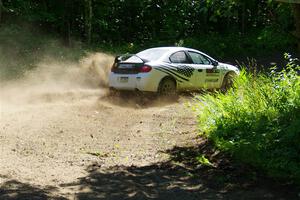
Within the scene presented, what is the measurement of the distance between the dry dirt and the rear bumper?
40 centimetres

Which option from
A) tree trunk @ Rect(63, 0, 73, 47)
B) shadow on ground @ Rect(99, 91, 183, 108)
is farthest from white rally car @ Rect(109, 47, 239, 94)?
tree trunk @ Rect(63, 0, 73, 47)

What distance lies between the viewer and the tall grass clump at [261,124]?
23.2 ft

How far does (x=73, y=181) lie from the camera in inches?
270

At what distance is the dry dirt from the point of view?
6.56m

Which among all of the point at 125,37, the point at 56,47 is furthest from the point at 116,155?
the point at 125,37

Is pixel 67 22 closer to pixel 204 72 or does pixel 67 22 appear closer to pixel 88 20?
pixel 88 20

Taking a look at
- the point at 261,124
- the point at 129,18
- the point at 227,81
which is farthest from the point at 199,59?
the point at 129,18

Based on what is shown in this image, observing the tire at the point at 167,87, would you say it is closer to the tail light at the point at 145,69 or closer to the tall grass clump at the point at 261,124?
the tail light at the point at 145,69

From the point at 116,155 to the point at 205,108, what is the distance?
262 centimetres

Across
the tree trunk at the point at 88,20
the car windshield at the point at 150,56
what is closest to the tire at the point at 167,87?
the car windshield at the point at 150,56

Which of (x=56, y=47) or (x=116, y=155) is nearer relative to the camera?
(x=116, y=155)

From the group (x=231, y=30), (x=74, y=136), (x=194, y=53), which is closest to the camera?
(x=74, y=136)

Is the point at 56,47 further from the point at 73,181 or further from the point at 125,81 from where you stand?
the point at 73,181

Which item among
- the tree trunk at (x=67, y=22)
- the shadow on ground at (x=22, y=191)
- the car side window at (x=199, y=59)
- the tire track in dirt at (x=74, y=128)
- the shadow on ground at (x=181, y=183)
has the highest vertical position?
the tree trunk at (x=67, y=22)
